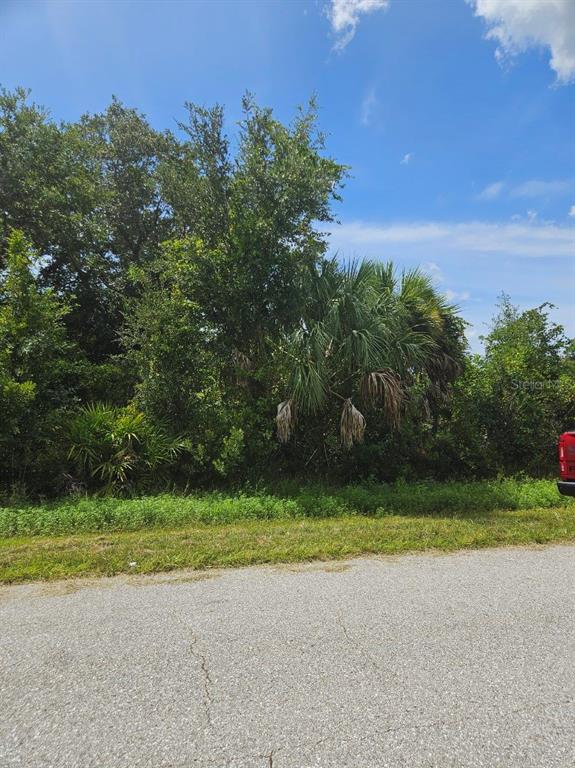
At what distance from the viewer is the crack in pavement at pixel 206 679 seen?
8.12 feet

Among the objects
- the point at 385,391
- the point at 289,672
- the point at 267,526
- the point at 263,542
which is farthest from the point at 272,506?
the point at 289,672

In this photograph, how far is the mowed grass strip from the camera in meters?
4.80

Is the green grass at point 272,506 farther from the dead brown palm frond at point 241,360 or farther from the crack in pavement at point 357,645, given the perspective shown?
the crack in pavement at point 357,645

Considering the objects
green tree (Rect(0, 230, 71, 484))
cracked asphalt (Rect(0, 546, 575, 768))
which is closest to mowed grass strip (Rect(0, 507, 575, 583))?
cracked asphalt (Rect(0, 546, 575, 768))

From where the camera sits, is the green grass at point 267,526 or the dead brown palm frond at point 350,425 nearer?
the green grass at point 267,526

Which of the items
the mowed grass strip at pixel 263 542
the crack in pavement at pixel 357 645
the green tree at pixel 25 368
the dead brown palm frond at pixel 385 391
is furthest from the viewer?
the dead brown palm frond at pixel 385 391

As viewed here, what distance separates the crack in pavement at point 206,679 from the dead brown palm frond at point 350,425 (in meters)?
5.54

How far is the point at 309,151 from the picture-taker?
9.66 meters

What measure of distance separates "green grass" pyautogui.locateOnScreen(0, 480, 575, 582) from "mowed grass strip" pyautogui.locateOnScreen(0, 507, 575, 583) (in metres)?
0.01

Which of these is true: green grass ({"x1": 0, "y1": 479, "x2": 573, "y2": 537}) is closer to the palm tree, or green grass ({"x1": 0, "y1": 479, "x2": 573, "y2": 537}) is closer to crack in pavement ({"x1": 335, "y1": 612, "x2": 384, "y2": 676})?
the palm tree

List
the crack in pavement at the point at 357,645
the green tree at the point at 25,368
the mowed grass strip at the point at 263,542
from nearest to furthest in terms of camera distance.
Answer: the crack in pavement at the point at 357,645 < the mowed grass strip at the point at 263,542 < the green tree at the point at 25,368

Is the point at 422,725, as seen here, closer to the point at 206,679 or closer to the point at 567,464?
the point at 206,679

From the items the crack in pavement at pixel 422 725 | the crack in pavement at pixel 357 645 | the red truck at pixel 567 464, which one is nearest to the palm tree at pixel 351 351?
the red truck at pixel 567 464

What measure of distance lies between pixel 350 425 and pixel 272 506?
2.16 meters
